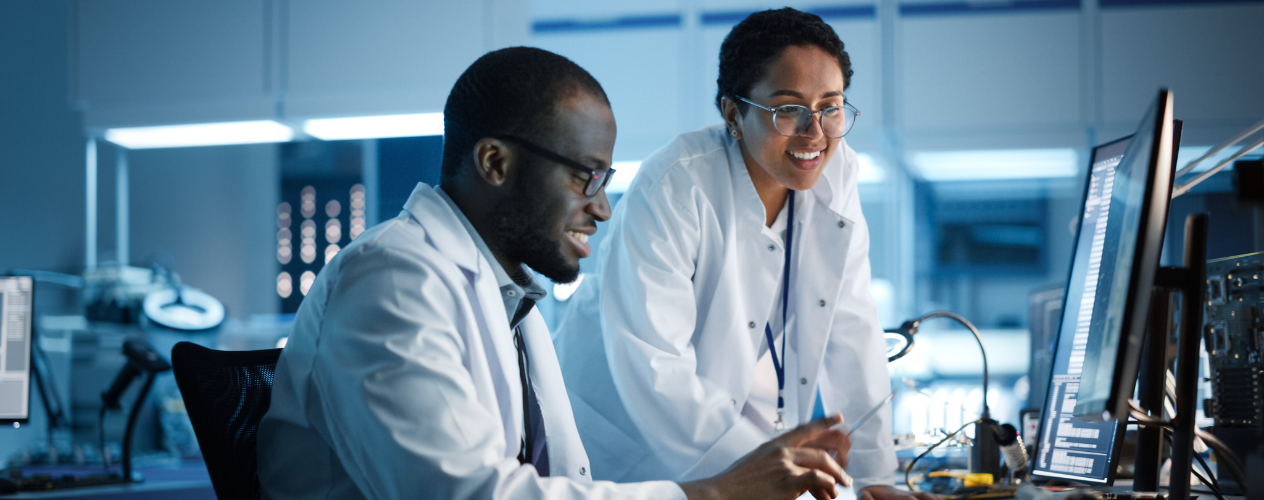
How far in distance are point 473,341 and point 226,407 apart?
0.32 metres

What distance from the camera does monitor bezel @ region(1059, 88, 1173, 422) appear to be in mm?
715

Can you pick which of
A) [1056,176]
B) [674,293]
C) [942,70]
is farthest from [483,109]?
[1056,176]

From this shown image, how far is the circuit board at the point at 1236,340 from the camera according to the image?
1.16m

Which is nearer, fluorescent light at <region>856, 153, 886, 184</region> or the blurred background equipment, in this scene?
the blurred background equipment

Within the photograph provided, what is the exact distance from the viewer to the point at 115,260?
3.84m

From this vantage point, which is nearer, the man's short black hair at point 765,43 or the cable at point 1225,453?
the cable at point 1225,453

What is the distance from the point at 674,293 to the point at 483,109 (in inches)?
18.5

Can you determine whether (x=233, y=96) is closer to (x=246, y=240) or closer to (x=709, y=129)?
(x=246, y=240)

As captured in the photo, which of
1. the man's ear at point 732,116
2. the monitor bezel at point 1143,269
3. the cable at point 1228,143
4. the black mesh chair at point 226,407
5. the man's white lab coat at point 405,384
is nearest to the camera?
the monitor bezel at point 1143,269

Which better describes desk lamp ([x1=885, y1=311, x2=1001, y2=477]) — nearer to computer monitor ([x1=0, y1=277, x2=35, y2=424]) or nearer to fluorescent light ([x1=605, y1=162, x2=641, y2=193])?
computer monitor ([x1=0, y1=277, x2=35, y2=424])

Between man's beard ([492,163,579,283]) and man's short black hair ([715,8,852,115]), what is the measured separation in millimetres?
545

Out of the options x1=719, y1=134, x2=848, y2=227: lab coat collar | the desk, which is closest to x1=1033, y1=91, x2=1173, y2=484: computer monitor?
x1=719, y1=134, x2=848, y2=227: lab coat collar

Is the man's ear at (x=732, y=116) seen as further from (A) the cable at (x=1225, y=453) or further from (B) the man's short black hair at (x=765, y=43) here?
(A) the cable at (x=1225, y=453)

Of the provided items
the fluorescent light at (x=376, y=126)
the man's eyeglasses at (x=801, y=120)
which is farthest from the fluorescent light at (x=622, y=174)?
the man's eyeglasses at (x=801, y=120)
